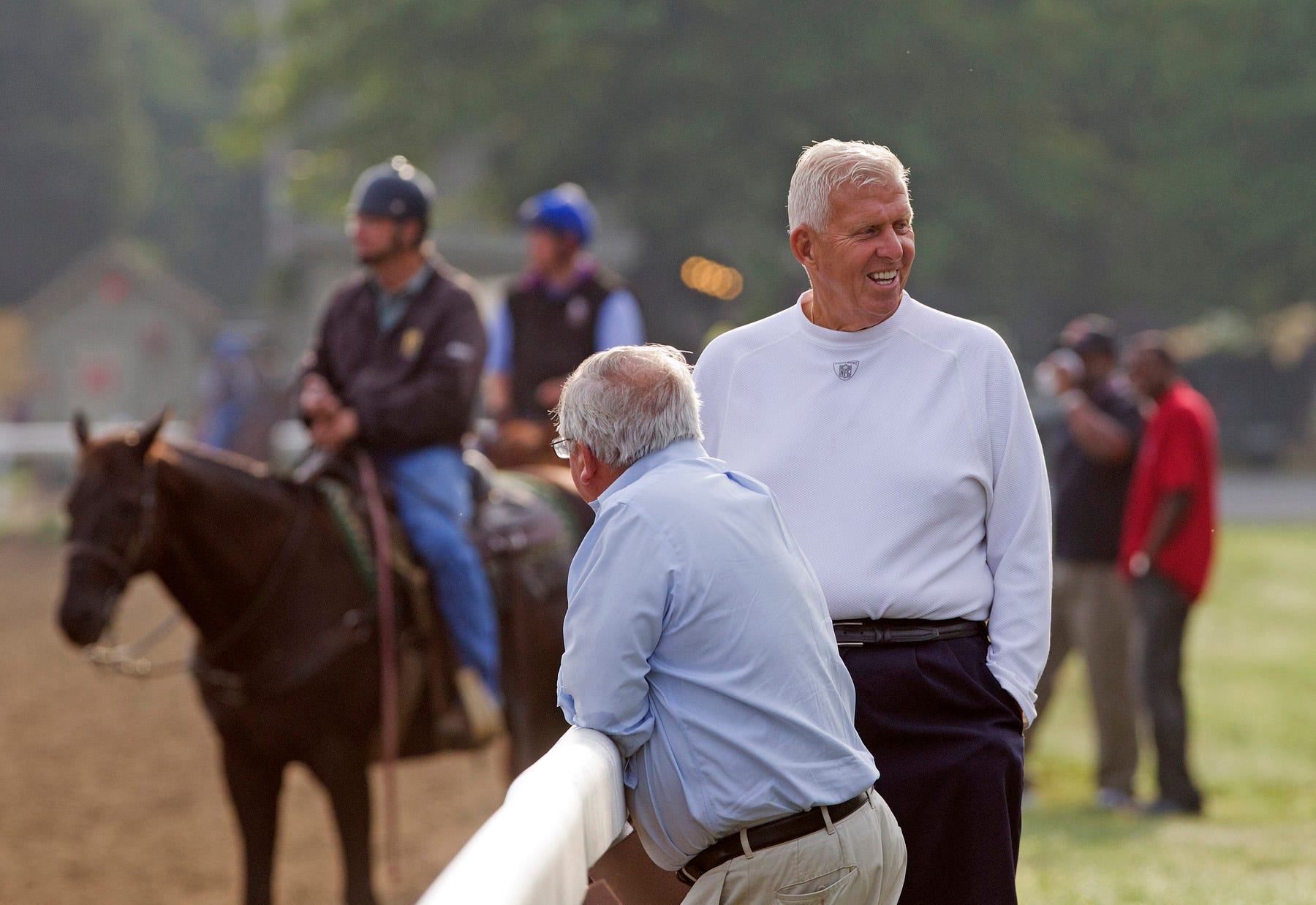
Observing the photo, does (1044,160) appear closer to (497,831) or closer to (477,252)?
(477,252)

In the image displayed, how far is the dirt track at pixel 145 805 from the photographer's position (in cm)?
708

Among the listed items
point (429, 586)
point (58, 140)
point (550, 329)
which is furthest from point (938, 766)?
point (58, 140)

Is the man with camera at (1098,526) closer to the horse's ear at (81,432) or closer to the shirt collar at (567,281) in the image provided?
the shirt collar at (567,281)

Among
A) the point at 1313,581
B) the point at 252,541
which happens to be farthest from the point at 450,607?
the point at 1313,581

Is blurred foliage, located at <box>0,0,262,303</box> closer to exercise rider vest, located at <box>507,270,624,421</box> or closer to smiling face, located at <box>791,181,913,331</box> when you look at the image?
exercise rider vest, located at <box>507,270,624,421</box>

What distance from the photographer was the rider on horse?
5941 millimetres

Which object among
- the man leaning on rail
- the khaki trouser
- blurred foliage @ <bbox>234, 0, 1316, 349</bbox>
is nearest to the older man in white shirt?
the man leaning on rail

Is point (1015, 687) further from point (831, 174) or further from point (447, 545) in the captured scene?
point (447, 545)

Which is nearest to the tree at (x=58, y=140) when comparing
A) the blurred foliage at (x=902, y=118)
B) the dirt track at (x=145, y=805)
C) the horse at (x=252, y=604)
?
the blurred foliage at (x=902, y=118)

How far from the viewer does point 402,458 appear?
610cm

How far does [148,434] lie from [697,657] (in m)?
3.65

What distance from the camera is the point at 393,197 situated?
6051mm

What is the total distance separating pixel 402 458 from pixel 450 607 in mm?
602

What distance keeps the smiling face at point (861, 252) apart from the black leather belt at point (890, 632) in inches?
22.9
